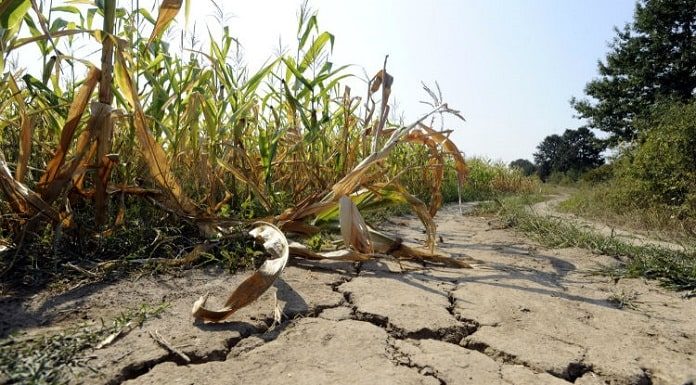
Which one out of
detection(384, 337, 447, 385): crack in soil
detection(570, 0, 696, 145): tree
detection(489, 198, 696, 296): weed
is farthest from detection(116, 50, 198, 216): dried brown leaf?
detection(570, 0, 696, 145): tree

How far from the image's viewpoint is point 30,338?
3.66 feet

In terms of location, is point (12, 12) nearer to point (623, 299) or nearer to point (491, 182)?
point (623, 299)

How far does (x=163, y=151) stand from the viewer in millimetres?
1733

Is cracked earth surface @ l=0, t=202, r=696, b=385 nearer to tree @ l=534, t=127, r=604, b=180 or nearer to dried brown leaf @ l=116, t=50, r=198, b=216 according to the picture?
dried brown leaf @ l=116, t=50, r=198, b=216

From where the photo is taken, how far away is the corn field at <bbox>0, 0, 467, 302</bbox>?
1590 millimetres

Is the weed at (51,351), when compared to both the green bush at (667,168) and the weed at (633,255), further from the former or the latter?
the green bush at (667,168)

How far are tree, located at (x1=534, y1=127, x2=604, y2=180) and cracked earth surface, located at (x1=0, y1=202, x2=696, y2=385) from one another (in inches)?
1271

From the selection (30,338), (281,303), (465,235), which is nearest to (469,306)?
(281,303)

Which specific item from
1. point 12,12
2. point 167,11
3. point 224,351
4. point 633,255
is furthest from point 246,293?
point 633,255

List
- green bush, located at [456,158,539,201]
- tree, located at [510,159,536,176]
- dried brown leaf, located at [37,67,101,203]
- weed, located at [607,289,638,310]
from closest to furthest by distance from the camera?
1. dried brown leaf, located at [37,67,101,203]
2. weed, located at [607,289,638,310]
3. green bush, located at [456,158,539,201]
4. tree, located at [510,159,536,176]

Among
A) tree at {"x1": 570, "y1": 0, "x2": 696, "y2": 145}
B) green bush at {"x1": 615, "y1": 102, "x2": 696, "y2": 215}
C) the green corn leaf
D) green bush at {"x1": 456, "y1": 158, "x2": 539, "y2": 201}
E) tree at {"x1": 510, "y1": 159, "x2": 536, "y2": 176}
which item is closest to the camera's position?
the green corn leaf

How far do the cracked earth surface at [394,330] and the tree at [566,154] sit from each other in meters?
32.3

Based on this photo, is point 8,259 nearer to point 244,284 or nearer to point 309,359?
point 244,284

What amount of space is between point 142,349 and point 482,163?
9879 millimetres
